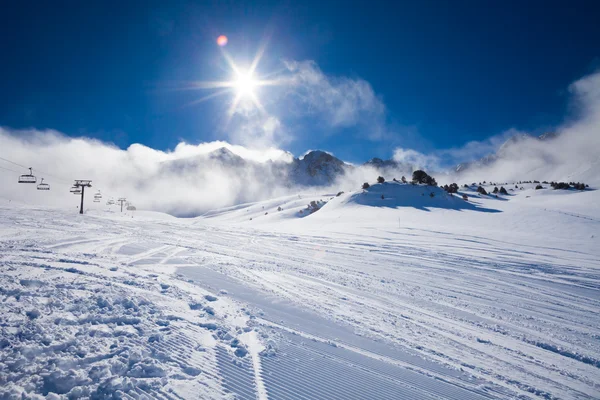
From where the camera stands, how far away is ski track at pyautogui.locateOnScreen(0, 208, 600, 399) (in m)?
3.96

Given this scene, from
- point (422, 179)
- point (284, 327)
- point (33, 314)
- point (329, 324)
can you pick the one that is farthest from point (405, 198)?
point (33, 314)

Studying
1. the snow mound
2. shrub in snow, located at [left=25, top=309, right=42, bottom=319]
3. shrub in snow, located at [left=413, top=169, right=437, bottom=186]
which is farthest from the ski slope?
shrub in snow, located at [left=413, top=169, right=437, bottom=186]

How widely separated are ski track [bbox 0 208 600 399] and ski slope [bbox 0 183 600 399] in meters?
0.03

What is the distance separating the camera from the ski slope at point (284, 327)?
377 cm

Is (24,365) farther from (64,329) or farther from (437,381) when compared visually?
(437,381)

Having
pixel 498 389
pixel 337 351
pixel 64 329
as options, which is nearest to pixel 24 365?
pixel 64 329

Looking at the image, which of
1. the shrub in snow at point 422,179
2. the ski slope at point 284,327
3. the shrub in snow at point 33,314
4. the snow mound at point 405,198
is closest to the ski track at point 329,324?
the ski slope at point 284,327

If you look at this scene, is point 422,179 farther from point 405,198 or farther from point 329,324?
point 329,324

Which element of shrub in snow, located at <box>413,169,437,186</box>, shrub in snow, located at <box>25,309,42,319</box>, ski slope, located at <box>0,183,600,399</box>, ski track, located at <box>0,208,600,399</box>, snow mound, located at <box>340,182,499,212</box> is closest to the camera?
ski slope, located at <box>0,183,600,399</box>

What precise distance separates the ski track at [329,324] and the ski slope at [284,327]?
1.3 inches

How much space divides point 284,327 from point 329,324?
1046 millimetres

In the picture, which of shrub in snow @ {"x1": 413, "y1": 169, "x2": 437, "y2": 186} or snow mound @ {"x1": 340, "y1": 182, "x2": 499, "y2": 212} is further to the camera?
shrub in snow @ {"x1": 413, "y1": 169, "x2": 437, "y2": 186}

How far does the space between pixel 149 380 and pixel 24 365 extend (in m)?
1.64

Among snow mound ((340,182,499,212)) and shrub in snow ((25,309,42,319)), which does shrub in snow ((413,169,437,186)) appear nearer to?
snow mound ((340,182,499,212))
